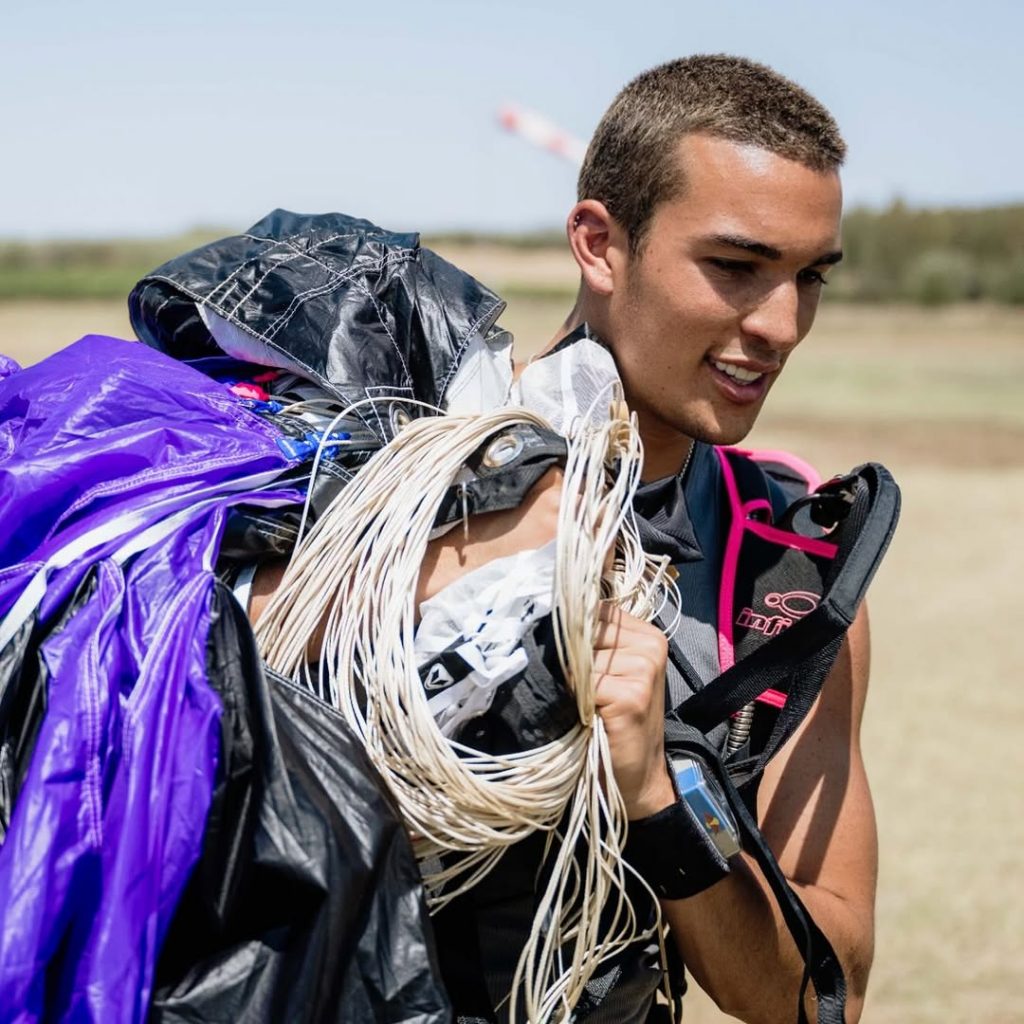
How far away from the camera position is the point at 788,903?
1759 mm

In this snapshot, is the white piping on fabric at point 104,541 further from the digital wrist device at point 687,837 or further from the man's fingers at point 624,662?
the digital wrist device at point 687,837

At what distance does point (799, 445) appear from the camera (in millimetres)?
15227

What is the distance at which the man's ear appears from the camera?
212cm

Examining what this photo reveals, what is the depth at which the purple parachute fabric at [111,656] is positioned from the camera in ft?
4.27

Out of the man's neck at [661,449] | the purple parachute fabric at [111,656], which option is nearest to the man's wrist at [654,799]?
the purple parachute fabric at [111,656]

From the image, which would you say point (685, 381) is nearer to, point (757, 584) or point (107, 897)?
point (757, 584)

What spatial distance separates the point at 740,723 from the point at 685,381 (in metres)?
0.48

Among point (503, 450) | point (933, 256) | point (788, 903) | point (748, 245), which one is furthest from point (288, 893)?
point (933, 256)

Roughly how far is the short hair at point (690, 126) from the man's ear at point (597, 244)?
0.02 m

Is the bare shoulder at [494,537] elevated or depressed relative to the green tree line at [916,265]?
elevated

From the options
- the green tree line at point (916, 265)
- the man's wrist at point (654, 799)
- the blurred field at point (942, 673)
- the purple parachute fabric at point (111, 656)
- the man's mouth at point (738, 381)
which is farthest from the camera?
the green tree line at point (916, 265)

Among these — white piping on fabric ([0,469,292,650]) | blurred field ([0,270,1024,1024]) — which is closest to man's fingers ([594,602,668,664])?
white piping on fabric ([0,469,292,650])

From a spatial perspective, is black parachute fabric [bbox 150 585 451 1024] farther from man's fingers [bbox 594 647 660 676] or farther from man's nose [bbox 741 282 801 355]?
man's nose [bbox 741 282 801 355]

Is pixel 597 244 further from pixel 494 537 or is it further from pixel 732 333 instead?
pixel 494 537
